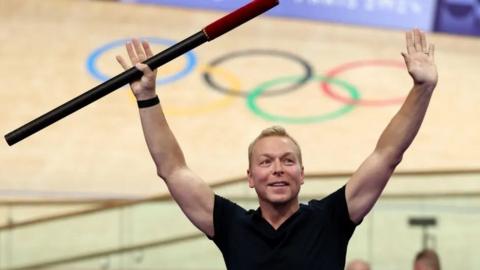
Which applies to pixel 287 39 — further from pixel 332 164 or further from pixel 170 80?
pixel 332 164

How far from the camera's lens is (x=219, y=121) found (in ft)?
35.2

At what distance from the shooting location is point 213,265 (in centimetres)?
722

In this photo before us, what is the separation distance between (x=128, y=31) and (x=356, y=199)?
9.89 meters

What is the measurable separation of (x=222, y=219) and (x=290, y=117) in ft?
25.6

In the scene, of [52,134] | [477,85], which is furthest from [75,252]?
[477,85]

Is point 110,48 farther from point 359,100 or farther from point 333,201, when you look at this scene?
point 333,201

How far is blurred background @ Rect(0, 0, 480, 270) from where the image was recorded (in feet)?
22.4

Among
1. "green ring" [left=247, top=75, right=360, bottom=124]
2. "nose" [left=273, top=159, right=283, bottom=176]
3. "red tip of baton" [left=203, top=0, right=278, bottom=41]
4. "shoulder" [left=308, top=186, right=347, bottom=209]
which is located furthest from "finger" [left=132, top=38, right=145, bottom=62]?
"green ring" [left=247, top=75, right=360, bottom=124]

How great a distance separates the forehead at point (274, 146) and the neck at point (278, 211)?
0.17 metres

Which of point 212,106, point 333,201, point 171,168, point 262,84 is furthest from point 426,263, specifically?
point 262,84

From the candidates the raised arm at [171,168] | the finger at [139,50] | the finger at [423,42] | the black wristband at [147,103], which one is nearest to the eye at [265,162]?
the raised arm at [171,168]

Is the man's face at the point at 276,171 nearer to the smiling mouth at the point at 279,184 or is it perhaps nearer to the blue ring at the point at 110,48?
the smiling mouth at the point at 279,184

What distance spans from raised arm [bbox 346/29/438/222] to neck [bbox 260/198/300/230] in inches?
7.5

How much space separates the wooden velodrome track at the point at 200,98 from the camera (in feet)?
32.1
